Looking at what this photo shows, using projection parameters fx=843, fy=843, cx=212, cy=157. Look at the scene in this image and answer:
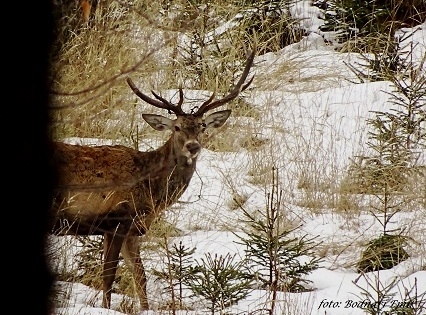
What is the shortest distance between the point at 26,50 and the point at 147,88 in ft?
21.3

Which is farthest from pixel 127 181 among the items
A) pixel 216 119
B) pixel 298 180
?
pixel 298 180

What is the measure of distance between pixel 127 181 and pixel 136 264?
56 centimetres

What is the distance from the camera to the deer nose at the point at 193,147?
5.97 meters

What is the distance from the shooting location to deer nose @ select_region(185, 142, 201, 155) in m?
5.97

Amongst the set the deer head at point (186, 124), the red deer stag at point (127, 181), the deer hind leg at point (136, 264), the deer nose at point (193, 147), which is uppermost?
the deer head at point (186, 124)

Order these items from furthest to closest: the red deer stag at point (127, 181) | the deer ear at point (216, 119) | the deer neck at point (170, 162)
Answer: the deer ear at point (216, 119) < the deer neck at point (170, 162) < the red deer stag at point (127, 181)

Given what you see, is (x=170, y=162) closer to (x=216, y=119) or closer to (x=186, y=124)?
(x=186, y=124)

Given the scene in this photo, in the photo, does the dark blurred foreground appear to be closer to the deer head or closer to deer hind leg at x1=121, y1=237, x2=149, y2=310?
deer hind leg at x1=121, y1=237, x2=149, y2=310

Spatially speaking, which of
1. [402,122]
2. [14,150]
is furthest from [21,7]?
[402,122]

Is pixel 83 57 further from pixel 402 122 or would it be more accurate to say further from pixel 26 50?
pixel 26 50

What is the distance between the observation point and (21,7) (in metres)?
2.13

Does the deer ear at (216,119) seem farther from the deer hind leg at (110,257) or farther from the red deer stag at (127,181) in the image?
the deer hind leg at (110,257)

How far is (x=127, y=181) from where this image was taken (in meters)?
5.73

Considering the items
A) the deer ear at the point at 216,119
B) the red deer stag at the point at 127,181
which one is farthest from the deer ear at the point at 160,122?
the deer ear at the point at 216,119
